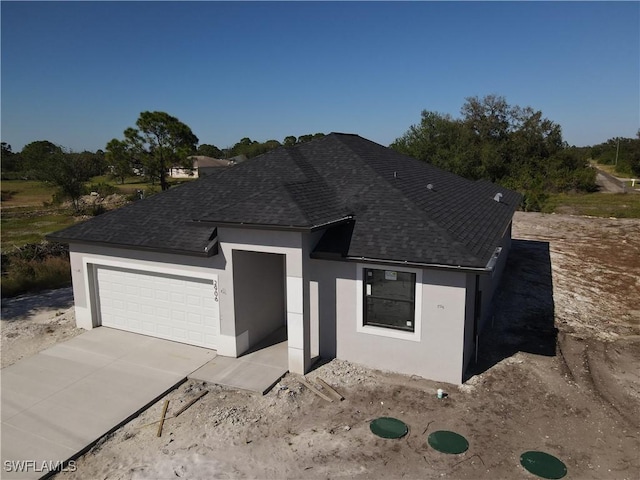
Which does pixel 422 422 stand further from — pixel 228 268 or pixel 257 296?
pixel 228 268

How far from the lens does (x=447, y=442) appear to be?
782 centimetres

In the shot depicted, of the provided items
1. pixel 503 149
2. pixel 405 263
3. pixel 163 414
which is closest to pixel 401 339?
pixel 405 263

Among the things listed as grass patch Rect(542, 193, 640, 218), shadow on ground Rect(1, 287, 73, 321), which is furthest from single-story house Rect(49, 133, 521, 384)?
grass patch Rect(542, 193, 640, 218)

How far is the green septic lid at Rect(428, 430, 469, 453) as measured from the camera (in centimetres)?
764

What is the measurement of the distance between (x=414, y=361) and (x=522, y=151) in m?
54.2

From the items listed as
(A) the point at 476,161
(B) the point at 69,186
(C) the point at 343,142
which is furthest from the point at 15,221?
(A) the point at 476,161

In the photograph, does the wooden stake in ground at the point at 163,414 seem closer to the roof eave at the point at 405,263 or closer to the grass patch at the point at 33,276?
the roof eave at the point at 405,263

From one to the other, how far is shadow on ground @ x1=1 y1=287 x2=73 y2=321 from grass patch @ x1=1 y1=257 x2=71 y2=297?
2.15 ft

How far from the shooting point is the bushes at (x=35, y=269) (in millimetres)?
17344

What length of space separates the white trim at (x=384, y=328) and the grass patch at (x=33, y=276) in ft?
45.7

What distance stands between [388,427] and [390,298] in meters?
3.03

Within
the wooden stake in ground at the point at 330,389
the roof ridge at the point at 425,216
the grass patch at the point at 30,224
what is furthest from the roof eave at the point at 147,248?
the grass patch at the point at 30,224

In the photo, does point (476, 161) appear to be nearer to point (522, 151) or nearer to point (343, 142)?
point (522, 151)

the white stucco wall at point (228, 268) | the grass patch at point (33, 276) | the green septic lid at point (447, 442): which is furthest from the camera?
the grass patch at point (33, 276)
